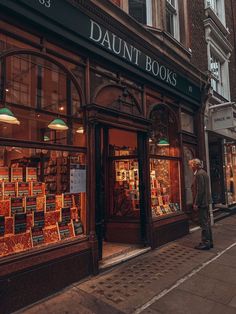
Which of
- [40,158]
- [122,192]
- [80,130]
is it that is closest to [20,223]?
[40,158]

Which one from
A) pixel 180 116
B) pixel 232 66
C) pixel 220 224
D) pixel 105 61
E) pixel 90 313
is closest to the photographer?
pixel 90 313

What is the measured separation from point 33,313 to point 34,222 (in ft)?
4.33

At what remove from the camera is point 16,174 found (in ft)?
15.2

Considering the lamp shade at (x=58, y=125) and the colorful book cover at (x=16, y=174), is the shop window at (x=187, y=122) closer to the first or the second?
the lamp shade at (x=58, y=125)

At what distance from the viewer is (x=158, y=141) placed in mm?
7711

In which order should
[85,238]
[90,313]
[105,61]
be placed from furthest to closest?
[105,61] → [85,238] → [90,313]

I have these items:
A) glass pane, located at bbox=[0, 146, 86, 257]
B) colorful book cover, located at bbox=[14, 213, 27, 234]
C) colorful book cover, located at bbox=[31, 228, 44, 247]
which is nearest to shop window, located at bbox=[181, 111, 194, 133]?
glass pane, located at bbox=[0, 146, 86, 257]

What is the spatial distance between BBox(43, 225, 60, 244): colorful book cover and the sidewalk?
0.80m

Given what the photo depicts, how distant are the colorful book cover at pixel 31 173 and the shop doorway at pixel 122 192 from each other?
6.04 ft

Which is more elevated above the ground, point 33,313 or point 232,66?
point 232,66

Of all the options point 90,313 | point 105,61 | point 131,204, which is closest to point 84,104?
point 105,61

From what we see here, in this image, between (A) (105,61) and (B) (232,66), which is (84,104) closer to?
(A) (105,61)

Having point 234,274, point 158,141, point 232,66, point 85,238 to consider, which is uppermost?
point 232,66

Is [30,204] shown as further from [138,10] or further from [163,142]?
[138,10]
